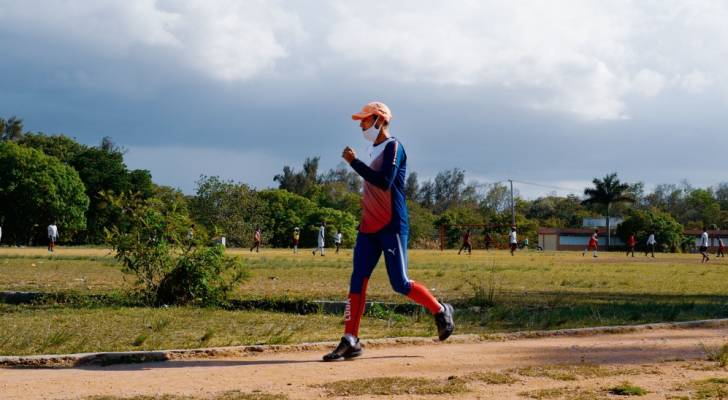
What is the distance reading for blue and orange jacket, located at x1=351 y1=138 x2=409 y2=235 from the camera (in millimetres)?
6770

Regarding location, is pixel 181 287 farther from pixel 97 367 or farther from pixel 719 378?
pixel 719 378

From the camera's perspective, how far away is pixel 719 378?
19.2ft

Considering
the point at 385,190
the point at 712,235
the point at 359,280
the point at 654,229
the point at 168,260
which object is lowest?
the point at 359,280

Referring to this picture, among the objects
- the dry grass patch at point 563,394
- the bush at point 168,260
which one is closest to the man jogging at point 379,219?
the dry grass patch at point 563,394

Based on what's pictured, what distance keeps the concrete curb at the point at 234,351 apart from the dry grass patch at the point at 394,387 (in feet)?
5.74

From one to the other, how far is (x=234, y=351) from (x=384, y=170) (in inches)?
80.7

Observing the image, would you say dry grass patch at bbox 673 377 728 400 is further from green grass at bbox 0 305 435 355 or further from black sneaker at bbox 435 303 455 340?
green grass at bbox 0 305 435 355

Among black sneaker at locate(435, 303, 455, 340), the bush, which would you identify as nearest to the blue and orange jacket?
black sneaker at locate(435, 303, 455, 340)

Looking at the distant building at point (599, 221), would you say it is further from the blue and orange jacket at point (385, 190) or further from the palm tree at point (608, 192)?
the blue and orange jacket at point (385, 190)

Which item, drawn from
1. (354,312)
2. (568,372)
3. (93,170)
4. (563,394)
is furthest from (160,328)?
(93,170)

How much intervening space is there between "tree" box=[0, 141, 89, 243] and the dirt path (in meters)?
70.9

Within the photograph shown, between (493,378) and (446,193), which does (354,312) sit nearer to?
(493,378)

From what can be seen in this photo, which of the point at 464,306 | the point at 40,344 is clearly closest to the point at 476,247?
the point at 464,306

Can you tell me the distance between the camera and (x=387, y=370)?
20.7 feet
